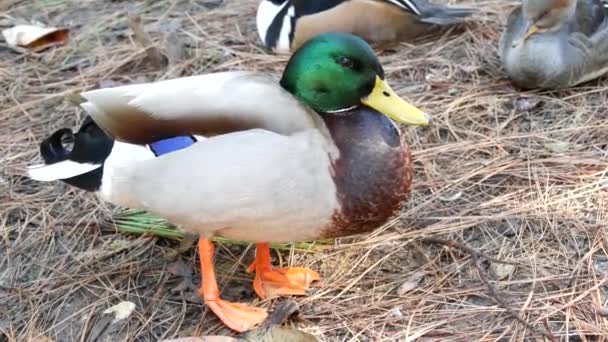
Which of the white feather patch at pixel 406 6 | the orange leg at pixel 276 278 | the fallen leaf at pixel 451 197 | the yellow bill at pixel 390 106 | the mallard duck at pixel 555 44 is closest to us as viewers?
the yellow bill at pixel 390 106

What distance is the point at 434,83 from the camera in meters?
4.03

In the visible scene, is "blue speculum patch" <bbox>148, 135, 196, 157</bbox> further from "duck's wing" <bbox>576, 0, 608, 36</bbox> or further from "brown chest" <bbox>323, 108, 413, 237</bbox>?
"duck's wing" <bbox>576, 0, 608, 36</bbox>

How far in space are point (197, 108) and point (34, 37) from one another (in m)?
2.25

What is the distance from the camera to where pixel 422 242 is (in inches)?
118

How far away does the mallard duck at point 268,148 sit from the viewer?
2451 millimetres

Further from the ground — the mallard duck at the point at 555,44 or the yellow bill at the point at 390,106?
the yellow bill at the point at 390,106

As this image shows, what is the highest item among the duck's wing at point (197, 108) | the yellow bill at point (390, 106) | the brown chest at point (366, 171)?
the duck's wing at point (197, 108)

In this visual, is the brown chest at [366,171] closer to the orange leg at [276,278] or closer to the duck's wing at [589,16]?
the orange leg at [276,278]

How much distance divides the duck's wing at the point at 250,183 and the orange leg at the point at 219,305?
0.57ft

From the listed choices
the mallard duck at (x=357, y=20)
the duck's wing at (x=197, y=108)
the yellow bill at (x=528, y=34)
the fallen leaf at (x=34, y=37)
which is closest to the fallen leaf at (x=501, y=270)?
the duck's wing at (x=197, y=108)

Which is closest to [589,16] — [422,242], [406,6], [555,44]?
[555,44]

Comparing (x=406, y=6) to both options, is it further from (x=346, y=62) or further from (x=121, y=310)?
(x=121, y=310)

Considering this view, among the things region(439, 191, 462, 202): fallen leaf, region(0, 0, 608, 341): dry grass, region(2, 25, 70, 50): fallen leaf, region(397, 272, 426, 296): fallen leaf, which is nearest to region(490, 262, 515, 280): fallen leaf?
region(0, 0, 608, 341): dry grass

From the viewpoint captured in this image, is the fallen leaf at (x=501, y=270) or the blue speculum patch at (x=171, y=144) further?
the fallen leaf at (x=501, y=270)
